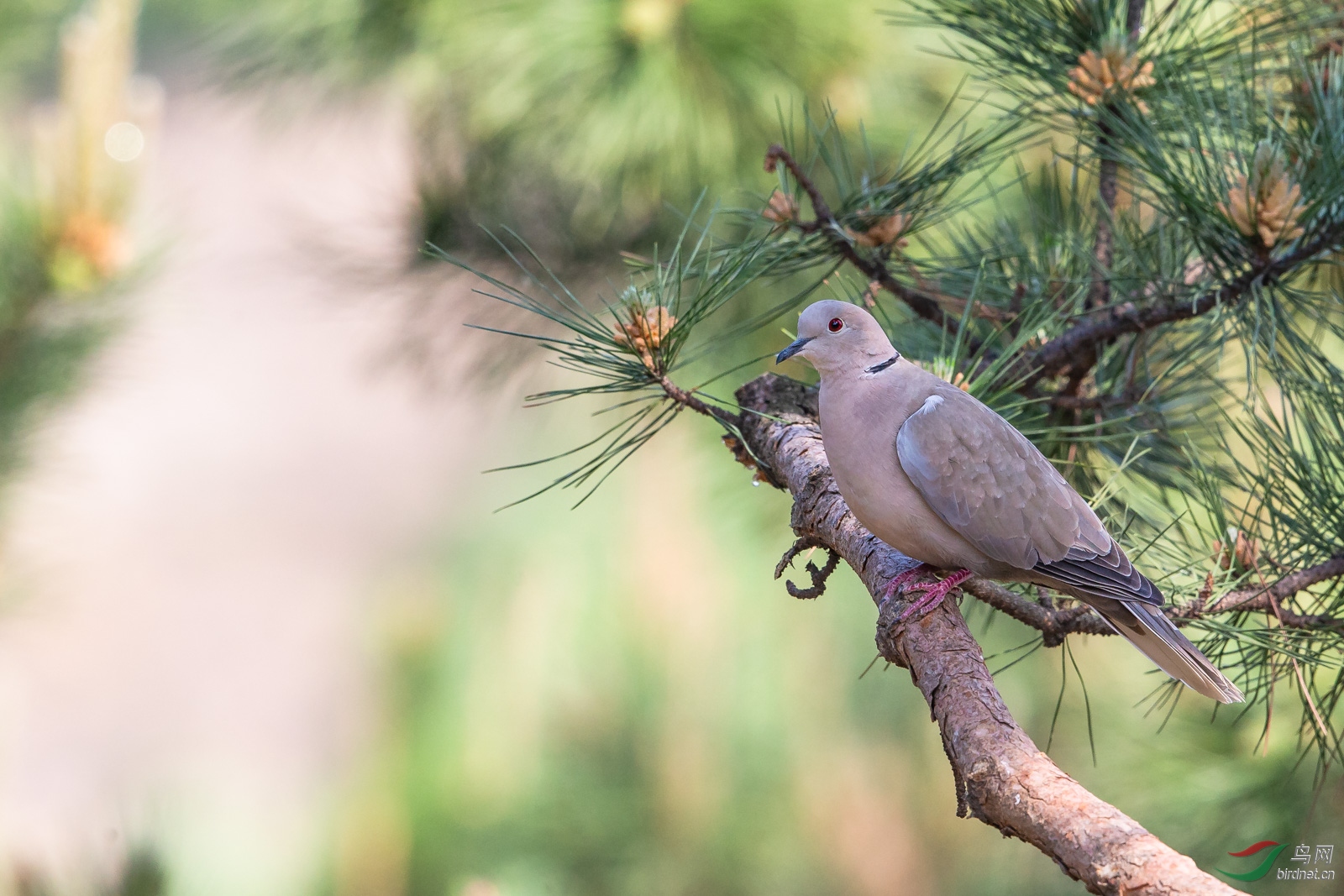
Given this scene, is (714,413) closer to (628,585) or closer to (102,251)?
(102,251)

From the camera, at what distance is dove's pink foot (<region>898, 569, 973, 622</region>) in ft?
2.24

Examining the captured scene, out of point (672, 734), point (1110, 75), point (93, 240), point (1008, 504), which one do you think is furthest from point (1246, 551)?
point (93, 240)

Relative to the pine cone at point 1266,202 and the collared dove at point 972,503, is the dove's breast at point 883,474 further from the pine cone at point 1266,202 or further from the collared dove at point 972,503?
the pine cone at point 1266,202

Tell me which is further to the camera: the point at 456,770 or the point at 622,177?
the point at 456,770

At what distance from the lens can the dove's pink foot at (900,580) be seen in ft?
2.36

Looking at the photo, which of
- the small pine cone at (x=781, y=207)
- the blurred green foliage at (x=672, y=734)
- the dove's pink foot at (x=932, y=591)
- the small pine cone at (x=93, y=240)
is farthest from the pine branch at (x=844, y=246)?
the small pine cone at (x=93, y=240)

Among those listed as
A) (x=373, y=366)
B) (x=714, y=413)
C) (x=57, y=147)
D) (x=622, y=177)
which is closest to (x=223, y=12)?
(x=57, y=147)

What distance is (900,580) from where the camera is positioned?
0.75 metres

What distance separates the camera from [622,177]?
146 centimetres

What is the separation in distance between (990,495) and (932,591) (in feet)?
0.34

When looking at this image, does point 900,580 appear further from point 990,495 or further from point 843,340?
point 843,340

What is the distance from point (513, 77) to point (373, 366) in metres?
0.56

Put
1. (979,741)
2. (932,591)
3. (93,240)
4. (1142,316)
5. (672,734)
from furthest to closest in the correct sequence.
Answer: (672,734) → (93,240) → (1142,316) → (932,591) → (979,741)

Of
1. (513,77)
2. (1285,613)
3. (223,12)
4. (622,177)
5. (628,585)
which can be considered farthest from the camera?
(628,585)
